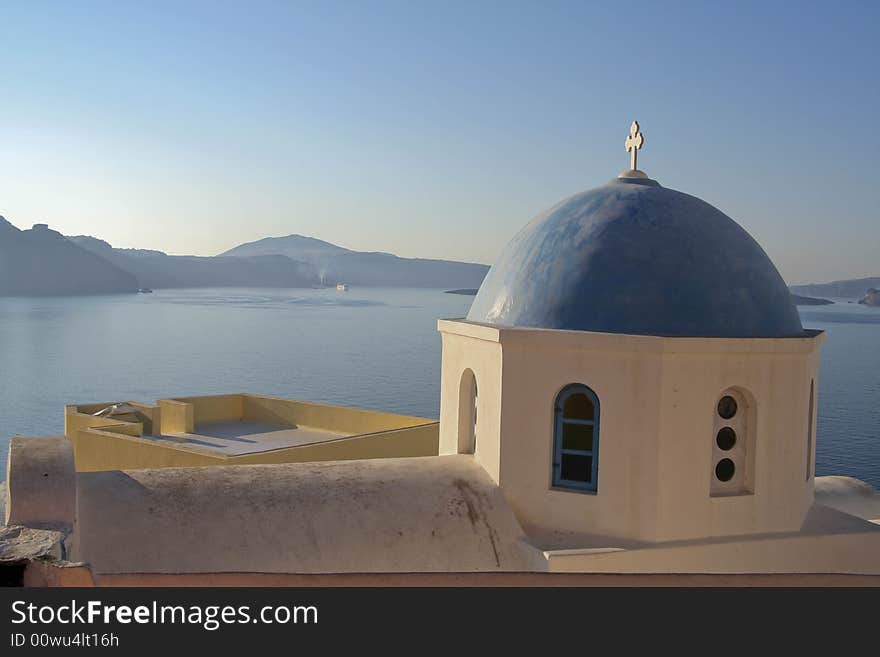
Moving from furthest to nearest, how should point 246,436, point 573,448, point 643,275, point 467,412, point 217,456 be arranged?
point 246,436
point 217,456
point 467,412
point 573,448
point 643,275

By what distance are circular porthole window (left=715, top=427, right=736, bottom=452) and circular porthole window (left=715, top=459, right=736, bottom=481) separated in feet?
0.42

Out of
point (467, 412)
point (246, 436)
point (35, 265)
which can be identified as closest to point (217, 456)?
point (246, 436)

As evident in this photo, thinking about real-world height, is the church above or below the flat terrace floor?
above

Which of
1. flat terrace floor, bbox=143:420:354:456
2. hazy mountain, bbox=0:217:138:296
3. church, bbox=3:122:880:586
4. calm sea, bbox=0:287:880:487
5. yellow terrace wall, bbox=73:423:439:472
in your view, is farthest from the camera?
hazy mountain, bbox=0:217:138:296

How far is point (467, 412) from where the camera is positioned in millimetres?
8969

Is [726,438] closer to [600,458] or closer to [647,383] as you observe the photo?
[647,383]

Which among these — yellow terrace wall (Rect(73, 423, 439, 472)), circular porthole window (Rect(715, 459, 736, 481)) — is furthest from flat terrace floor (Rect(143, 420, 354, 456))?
circular porthole window (Rect(715, 459, 736, 481))

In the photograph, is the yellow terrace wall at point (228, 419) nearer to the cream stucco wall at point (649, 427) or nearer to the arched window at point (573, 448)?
the cream stucco wall at point (649, 427)

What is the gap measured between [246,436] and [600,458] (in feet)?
38.6

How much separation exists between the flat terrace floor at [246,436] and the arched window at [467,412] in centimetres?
754

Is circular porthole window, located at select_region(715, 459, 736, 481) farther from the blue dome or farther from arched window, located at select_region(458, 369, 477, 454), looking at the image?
arched window, located at select_region(458, 369, 477, 454)

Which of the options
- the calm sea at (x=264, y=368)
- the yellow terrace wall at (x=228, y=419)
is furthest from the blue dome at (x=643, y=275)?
the calm sea at (x=264, y=368)

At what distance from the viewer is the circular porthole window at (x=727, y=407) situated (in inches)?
307

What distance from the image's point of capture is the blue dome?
7.80 m
